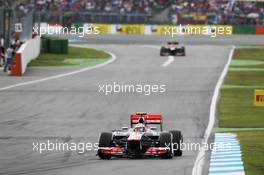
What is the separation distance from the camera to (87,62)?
56.9 meters

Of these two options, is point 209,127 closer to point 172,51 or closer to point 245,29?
point 172,51

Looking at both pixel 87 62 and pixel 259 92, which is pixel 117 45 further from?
pixel 259 92

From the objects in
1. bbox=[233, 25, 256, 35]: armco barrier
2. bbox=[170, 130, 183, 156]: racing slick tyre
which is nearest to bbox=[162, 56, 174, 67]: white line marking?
bbox=[233, 25, 256, 35]: armco barrier

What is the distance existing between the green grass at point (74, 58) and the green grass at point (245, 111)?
329 inches

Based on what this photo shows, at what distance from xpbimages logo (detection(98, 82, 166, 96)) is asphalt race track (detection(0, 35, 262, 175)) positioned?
1.31ft

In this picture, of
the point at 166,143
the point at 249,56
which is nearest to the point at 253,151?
the point at 166,143

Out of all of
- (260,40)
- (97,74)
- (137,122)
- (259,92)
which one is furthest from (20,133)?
(260,40)

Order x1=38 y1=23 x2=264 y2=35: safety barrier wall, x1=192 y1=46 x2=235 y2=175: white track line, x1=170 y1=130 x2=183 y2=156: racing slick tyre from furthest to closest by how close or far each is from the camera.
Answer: x1=38 y1=23 x2=264 y2=35: safety barrier wall, x1=170 y1=130 x2=183 y2=156: racing slick tyre, x1=192 y1=46 x2=235 y2=175: white track line

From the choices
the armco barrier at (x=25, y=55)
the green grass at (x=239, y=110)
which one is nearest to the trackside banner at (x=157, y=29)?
the armco barrier at (x=25, y=55)

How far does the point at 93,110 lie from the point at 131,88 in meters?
8.25

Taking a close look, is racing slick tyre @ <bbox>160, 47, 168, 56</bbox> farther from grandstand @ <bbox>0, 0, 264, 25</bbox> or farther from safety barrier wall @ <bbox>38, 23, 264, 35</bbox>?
grandstand @ <bbox>0, 0, 264, 25</bbox>

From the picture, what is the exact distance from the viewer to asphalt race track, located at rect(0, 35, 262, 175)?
18781mm

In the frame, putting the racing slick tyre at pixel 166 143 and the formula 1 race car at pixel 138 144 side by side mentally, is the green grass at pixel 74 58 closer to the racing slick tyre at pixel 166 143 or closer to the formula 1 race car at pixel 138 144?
the formula 1 race car at pixel 138 144

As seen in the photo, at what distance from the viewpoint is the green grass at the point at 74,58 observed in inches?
2155
